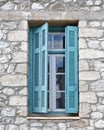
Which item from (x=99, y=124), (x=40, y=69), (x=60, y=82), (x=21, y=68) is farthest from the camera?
(x=60, y=82)

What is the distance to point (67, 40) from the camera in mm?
6430

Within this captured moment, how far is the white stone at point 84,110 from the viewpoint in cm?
623

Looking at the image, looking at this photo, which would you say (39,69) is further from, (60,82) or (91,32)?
(91,32)

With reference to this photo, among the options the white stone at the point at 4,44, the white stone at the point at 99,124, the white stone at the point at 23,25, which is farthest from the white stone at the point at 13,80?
the white stone at the point at 99,124

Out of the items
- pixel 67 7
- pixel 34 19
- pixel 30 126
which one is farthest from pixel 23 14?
pixel 30 126

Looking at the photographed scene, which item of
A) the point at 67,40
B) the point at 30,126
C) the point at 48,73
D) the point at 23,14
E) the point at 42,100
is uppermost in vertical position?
the point at 23,14

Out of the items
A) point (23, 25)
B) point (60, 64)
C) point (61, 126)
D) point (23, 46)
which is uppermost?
point (23, 25)

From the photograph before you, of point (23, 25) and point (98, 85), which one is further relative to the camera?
point (23, 25)

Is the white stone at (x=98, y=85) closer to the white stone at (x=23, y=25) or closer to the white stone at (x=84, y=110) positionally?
the white stone at (x=84, y=110)

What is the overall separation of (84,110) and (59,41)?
1.22 m

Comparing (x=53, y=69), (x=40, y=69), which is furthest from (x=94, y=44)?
(x=40, y=69)

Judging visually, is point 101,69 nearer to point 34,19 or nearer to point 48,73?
point 48,73

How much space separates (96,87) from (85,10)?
49.3 inches

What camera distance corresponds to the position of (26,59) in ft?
20.8
